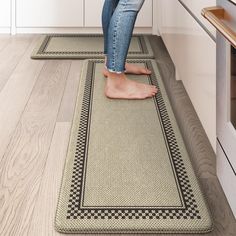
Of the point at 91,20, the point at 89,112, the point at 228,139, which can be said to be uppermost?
the point at 91,20

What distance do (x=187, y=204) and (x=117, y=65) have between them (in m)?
0.85

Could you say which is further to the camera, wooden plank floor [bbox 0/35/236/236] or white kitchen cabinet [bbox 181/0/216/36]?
white kitchen cabinet [bbox 181/0/216/36]

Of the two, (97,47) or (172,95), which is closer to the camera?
(172,95)

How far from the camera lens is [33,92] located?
2016 millimetres

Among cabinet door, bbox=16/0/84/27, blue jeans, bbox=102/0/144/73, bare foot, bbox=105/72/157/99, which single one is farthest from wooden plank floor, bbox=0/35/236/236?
cabinet door, bbox=16/0/84/27

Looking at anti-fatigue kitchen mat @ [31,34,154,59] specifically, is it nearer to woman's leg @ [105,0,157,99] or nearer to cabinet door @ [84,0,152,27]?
cabinet door @ [84,0,152,27]

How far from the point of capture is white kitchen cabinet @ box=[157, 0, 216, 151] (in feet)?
4.28

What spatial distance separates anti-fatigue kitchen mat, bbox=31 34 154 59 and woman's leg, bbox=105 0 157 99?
0.72 meters

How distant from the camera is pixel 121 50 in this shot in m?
1.79

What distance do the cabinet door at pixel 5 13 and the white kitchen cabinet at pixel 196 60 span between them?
4.73 feet

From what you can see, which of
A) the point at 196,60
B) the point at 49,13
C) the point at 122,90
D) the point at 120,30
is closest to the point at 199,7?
the point at 196,60

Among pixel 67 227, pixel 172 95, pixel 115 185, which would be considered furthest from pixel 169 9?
pixel 67 227

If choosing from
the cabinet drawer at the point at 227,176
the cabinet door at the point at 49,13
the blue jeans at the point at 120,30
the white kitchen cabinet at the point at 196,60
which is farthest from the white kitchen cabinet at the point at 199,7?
the cabinet door at the point at 49,13

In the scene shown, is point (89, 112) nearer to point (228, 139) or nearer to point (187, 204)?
point (187, 204)
